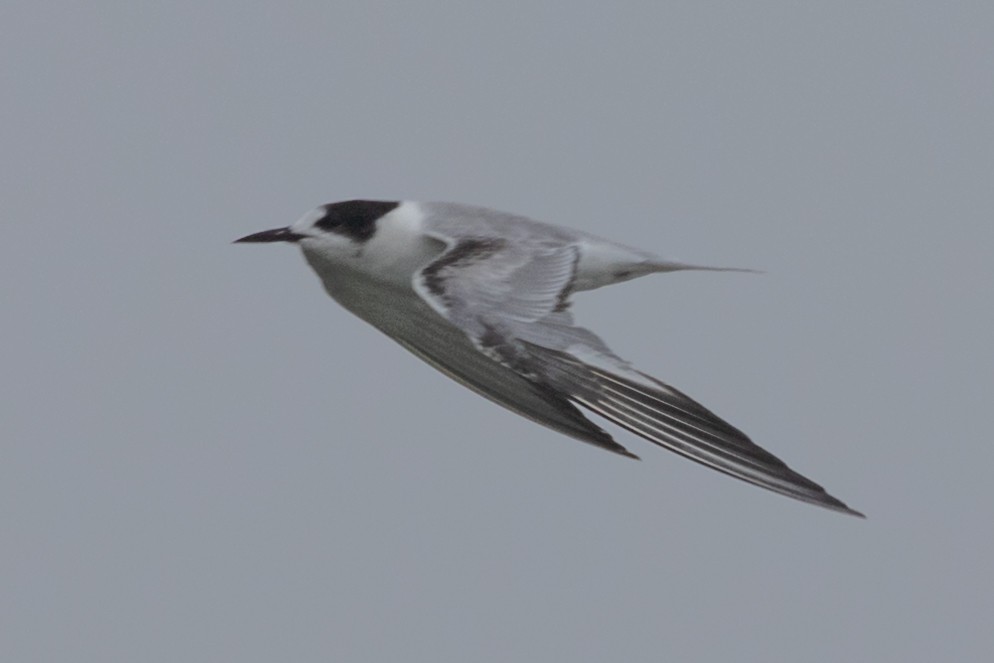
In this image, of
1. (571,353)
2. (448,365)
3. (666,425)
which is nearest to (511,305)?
(571,353)

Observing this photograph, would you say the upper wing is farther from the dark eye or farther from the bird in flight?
the dark eye

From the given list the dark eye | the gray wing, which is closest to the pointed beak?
the dark eye

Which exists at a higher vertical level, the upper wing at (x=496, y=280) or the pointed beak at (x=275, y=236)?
the upper wing at (x=496, y=280)

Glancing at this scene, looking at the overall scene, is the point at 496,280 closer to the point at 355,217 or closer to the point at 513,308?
the point at 513,308

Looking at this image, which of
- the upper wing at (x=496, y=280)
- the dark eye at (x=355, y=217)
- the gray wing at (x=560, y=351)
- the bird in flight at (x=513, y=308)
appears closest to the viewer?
the gray wing at (x=560, y=351)

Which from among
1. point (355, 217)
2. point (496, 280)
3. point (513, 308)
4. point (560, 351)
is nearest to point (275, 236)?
point (355, 217)

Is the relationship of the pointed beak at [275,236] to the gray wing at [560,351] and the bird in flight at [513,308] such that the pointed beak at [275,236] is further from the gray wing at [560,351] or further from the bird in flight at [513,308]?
the gray wing at [560,351]

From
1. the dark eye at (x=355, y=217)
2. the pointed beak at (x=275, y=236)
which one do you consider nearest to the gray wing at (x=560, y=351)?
the dark eye at (x=355, y=217)
